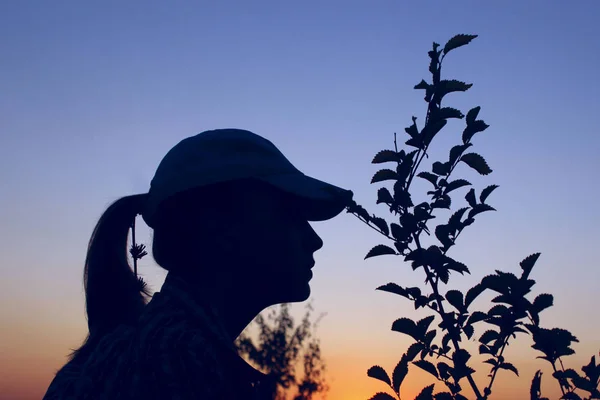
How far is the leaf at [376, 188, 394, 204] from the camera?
236 cm

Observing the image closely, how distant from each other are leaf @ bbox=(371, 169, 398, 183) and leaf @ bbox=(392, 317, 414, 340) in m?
0.58

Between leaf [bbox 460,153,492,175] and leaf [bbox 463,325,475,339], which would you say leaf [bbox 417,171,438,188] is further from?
leaf [bbox 463,325,475,339]

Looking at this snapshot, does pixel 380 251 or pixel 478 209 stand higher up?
pixel 478 209

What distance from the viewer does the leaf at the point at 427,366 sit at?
2.23 metres

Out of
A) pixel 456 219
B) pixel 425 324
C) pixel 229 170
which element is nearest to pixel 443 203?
pixel 456 219

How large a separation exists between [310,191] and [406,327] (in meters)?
0.81

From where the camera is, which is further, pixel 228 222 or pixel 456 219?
pixel 228 222

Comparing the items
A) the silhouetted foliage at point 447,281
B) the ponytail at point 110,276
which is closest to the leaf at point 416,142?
the silhouetted foliage at point 447,281

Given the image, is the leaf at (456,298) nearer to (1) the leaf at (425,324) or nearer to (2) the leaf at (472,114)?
(1) the leaf at (425,324)

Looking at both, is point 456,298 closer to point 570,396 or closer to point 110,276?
point 570,396

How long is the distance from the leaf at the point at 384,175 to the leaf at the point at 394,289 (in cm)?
44

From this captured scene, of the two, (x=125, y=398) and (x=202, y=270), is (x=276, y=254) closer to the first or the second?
(x=202, y=270)

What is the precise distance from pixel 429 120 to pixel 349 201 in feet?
1.53

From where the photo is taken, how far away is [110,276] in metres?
3.04
